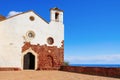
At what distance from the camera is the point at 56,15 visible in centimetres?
2984

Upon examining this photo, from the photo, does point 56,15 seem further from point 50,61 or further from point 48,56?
point 50,61

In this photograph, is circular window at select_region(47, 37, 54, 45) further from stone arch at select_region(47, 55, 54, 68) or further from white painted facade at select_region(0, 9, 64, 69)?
stone arch at select_region(47, 55, 54, 68)

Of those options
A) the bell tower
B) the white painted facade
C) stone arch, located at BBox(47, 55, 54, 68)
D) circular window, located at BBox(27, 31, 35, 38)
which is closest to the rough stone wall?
stone arch, located at BBox(47, 55, 54, 68)

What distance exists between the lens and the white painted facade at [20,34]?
981 inches

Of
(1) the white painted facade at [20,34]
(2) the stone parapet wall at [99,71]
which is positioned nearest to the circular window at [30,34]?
(1) the white painted facade at [20,34]

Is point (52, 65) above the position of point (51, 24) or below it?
below

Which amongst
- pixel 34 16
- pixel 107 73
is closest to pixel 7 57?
pixel 34 16

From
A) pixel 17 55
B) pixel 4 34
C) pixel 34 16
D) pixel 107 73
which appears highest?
pixel 34 16

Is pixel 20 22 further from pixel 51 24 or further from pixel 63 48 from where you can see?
pixel 63 48

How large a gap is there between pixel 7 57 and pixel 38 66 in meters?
4.05

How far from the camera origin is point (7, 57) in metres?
24.9

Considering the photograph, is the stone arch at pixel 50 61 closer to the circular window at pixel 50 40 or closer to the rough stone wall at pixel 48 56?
the rough stone wall at pixel 48 56

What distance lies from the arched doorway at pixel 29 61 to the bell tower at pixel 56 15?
5.38 m

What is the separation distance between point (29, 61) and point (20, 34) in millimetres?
3484
